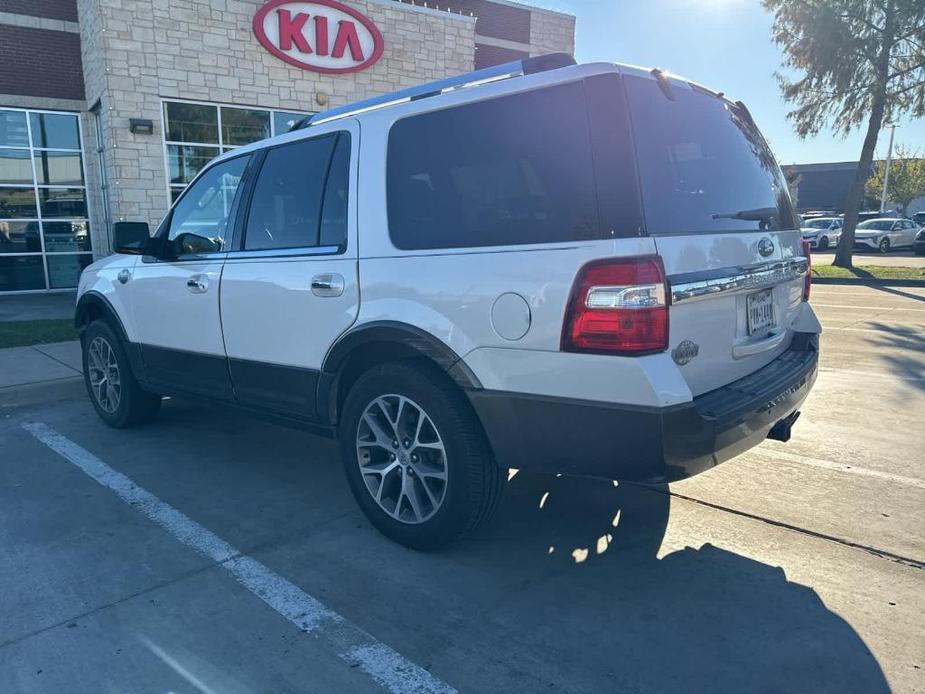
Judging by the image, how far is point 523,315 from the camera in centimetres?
265

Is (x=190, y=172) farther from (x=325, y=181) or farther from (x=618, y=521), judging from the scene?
(x=618, y=521)

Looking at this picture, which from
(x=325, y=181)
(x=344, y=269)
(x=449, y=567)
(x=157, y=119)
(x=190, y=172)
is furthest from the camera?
(x=190, y=172)

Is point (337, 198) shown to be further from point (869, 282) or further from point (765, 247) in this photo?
point (869, 282)

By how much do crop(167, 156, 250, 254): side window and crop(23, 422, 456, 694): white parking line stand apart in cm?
154

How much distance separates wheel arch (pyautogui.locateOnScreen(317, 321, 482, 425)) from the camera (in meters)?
2.89

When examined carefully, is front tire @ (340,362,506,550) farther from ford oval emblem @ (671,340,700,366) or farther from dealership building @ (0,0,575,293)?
dealership building @ (0,0,575,293)

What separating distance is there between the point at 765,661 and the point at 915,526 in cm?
158

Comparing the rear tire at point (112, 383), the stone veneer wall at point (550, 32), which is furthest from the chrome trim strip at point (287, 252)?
the stone veneer wall at point (550, 32)

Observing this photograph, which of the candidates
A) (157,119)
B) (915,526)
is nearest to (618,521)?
(915,526)

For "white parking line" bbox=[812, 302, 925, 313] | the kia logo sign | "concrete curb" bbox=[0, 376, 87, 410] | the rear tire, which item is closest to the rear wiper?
the rear tire

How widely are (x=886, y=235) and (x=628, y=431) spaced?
35456mm

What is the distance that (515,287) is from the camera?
2.67 meters

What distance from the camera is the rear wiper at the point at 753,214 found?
9.60 feet

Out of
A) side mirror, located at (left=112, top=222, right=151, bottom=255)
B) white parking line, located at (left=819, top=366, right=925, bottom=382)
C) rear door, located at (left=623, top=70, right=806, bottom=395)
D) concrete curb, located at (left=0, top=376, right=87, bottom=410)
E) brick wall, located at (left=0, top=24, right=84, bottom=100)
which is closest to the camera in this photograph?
rear door, located at (left=623, top=70, right=806, bottom=395)
